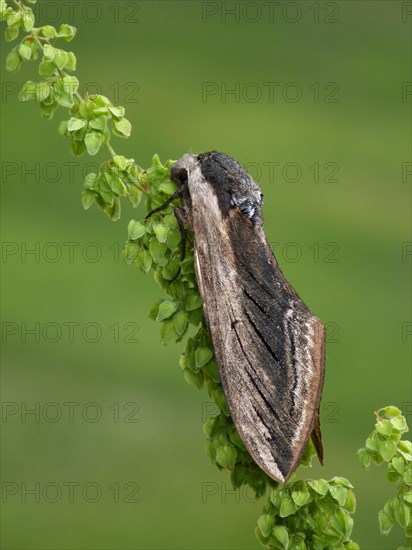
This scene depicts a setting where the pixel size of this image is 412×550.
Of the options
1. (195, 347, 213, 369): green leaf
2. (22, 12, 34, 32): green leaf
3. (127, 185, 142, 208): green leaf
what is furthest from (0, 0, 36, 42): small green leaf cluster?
(195, 347, 213, 369): green leaf

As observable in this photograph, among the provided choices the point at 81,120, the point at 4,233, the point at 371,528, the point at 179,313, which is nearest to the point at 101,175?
the point at 81,120

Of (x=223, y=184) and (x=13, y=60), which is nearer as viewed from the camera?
(x=13, y=60)

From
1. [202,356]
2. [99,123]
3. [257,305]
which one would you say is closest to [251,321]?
[257,305]


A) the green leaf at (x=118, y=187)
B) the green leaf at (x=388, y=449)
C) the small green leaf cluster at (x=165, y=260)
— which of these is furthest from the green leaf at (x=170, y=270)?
the green leaf at (x=388, y=449)

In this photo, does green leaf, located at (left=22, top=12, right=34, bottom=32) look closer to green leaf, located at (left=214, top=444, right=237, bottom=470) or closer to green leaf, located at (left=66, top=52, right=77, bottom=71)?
green leaf, located at (left=66, top=52, right=77, bottom=71)

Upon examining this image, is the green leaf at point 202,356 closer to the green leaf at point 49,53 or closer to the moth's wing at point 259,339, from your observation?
the moth's wing at point 259,339

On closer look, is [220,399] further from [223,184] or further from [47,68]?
[47,68]
